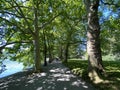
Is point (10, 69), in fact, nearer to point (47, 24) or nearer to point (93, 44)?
point (47, 24)

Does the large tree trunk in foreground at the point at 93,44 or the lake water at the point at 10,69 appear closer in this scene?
the large tree trunk in foreground at the point at 93,44

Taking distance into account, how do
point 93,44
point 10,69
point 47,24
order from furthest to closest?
1. point 10,69
2. point 47,24
3. point 93,44

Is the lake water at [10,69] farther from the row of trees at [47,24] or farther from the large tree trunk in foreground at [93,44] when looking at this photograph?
the large tree trunk in foreground at [93,44]

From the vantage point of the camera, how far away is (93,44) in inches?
478

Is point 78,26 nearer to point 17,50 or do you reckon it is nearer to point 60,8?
point 17,50

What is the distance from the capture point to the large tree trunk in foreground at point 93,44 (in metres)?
11.8

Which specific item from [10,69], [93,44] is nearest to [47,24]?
[93,44]

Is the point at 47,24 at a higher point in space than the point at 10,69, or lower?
higher

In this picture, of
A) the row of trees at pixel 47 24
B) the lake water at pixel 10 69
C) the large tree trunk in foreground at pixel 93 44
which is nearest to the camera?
the large tree trunk in foreground at pixel 93 44

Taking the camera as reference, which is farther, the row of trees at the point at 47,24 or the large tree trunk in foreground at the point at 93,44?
the row of trees at the point at 47,24

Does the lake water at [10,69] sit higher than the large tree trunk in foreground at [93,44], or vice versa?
the large tree trunk in foreground at [93,44]

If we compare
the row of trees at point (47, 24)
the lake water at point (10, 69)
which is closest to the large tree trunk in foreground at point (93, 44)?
the row of trees at point (47, 24)

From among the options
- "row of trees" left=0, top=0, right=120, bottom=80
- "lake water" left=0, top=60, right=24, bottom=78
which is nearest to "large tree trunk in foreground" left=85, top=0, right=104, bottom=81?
"row of trees" left=0, top=0, right=120, bottom=80

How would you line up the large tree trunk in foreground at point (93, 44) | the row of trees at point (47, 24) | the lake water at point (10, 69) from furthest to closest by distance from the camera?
the lake water at point (10, 69)
the row of trees at point (47, 24)
the large tree trunk in foreground at point (93, 44)
